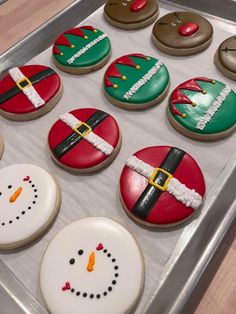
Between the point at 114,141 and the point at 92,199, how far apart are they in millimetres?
189

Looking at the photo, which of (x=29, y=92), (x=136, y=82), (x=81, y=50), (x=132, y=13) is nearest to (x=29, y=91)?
(x=29, y=92)

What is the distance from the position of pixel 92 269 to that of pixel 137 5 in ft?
3.46

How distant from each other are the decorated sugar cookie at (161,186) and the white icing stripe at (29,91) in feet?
1.27

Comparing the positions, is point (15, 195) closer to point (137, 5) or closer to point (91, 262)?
point (91, 262)

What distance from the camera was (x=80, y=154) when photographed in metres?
0.95

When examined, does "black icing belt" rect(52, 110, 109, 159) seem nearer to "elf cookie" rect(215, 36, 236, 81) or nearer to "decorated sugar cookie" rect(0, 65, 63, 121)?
"decorated sugar cookie" rect(0, 65, 63, 121)

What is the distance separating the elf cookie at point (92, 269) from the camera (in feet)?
2.40

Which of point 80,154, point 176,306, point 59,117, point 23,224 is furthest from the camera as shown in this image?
point 59,117

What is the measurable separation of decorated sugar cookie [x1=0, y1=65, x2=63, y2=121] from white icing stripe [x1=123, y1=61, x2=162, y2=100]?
0.83ft

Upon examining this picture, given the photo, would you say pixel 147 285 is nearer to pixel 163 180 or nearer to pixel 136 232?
pixel 136 232

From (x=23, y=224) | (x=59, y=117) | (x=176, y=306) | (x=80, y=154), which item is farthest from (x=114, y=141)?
(x=176, y=306)

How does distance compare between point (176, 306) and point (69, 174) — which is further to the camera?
point (69, 174)

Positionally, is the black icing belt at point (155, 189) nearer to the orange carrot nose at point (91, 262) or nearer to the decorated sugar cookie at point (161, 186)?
the decorated sugar cookie at point (161, 186)

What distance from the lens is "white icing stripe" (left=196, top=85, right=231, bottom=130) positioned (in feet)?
3.20
